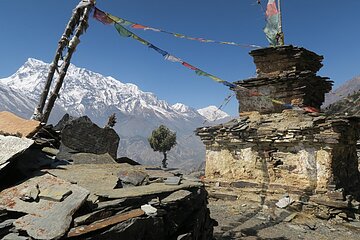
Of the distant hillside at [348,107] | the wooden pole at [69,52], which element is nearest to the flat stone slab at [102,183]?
the wooden pole at [69,52]

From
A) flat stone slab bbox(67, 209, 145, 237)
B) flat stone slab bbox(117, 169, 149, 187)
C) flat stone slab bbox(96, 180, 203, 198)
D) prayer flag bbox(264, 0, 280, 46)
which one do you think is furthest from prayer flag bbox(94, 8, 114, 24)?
prayer flag bbox(264, 0, 280, 46)

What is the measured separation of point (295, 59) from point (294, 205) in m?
7.97

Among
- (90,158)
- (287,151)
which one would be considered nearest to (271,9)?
(287,151)

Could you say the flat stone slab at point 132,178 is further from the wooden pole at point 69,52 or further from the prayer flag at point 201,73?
the prayer flag at point 201,73

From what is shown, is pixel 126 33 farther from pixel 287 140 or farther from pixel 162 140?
pixel 162 140

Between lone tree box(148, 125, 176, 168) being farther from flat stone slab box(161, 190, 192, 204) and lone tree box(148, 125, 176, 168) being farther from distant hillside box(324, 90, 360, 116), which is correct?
flat stone slab box(161, 190, 192, 204)

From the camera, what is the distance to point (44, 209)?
341cm

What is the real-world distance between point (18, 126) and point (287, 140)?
11.7m

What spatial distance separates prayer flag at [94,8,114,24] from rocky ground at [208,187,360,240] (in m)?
8.02

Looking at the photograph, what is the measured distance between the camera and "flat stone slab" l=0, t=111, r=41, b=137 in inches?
218

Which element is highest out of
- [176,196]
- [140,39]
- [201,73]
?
[140,39]

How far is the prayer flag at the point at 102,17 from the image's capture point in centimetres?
964

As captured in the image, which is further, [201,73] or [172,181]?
[201,73]

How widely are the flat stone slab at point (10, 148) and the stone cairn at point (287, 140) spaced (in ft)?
36.1
